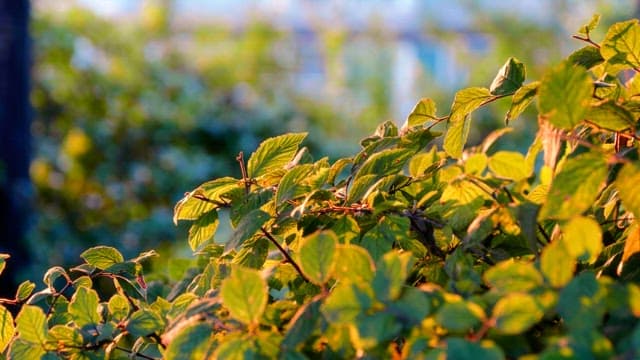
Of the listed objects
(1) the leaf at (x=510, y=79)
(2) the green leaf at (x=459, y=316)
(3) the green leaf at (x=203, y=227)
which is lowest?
(3) the green leaf at (x=203, y=227)

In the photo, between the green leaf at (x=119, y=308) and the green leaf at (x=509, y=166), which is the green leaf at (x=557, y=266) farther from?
the green leaf at (x=119, y=308)

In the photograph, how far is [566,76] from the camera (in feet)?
2.59

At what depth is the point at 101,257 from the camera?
3.69 ft

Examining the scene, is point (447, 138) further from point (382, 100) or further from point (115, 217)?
point (382, 100)

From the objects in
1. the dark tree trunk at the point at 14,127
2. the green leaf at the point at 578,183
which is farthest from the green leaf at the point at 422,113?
the dark tree trunk at the point at 14,127

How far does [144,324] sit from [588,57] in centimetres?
60

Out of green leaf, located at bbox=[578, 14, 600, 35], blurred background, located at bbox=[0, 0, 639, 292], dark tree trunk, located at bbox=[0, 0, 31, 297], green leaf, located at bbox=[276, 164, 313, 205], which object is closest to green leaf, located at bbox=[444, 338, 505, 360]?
green leaf, located at bbox=[276, 164, 313, 205]

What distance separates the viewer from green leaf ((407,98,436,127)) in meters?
1.14

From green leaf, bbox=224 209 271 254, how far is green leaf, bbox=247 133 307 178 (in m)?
0.13

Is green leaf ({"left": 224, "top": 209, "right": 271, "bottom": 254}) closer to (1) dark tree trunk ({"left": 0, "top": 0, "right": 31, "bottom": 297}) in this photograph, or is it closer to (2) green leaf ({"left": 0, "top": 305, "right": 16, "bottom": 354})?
A: (2) green leaf ({"left": 0, "top": 305, "right": 16, "bottom": 354})

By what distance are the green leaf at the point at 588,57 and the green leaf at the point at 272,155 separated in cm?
33

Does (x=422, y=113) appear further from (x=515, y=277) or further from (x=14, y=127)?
(x=14, y=127)

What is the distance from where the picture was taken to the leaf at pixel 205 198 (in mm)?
1038

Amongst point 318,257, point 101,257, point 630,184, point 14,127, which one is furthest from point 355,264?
point 14,127
